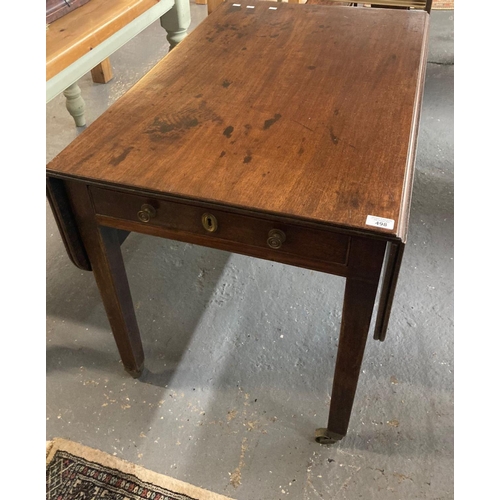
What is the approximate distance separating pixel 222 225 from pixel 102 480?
72 centimetres

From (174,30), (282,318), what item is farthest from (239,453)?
(174,30)

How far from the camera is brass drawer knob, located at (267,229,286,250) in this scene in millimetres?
866

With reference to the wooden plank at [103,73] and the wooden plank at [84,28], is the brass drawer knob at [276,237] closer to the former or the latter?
the wooden plank at [84,28]

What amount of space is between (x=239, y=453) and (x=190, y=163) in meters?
0.73

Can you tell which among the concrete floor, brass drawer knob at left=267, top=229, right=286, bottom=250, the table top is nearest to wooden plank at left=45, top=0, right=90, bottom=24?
the table top

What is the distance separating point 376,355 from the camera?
4.64ft

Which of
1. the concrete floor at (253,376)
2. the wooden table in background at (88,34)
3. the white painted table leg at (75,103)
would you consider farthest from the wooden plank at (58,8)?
the concrete floor at (253,376)

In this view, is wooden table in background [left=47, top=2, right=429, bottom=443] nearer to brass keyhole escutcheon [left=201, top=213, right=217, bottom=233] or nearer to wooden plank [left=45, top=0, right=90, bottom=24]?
brass keyhole escutcheon [left=201, top=213, right=217, bottom=233]

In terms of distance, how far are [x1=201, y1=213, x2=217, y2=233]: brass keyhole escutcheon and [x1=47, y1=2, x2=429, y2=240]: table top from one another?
0.05m

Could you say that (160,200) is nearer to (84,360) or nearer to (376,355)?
(84,360)

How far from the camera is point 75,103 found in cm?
222

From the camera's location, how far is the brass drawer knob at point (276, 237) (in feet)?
2.84

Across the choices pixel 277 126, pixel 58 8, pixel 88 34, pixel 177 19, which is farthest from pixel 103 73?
pixel 277 126

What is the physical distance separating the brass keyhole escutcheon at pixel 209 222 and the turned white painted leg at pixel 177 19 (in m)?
1.31
